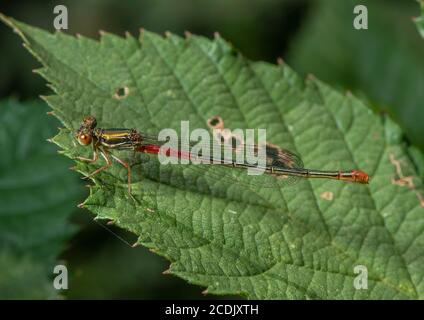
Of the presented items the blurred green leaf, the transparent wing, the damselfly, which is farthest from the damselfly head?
the blurred green leaf

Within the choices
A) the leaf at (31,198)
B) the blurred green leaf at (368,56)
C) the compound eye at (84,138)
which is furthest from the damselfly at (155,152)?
the blurred green leaf at (368,56)

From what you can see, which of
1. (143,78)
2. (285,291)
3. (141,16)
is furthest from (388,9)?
(285,291)

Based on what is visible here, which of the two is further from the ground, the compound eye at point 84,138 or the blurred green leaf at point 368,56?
the blurred green leaf at point 368,56

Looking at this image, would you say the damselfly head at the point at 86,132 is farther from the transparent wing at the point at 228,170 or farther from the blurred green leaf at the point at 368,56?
the blurred green leaf at the point at 368,56

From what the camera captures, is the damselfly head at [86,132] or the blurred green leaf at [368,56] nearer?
the damselfly head at [86,132]

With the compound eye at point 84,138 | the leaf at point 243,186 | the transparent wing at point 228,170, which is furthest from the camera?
the transparent wing at point 228,170

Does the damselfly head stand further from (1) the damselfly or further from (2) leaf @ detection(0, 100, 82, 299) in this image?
(2) leaf @ detection(0, 100, 82, 299)

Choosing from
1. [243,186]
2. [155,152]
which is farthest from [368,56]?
[155,152]
